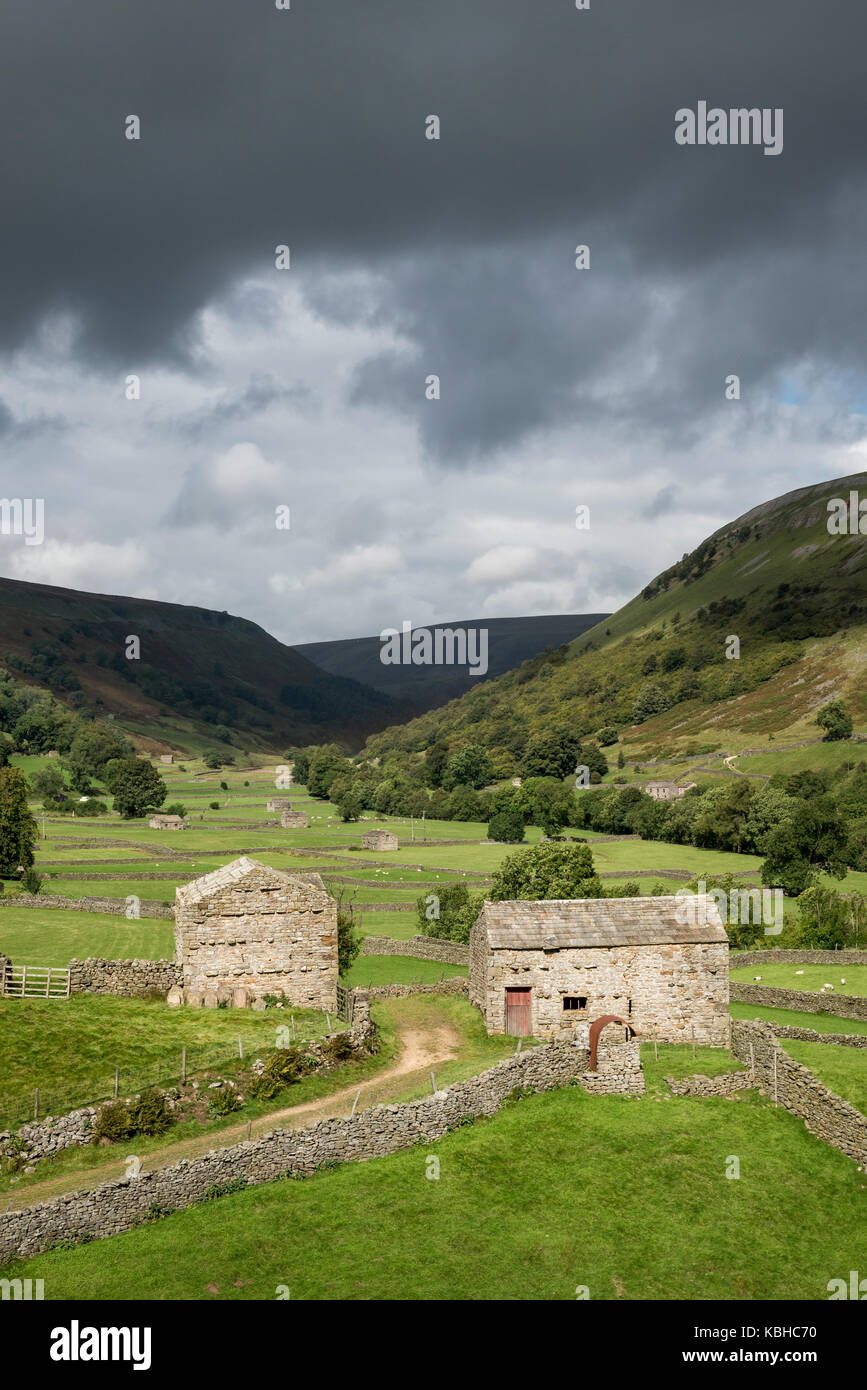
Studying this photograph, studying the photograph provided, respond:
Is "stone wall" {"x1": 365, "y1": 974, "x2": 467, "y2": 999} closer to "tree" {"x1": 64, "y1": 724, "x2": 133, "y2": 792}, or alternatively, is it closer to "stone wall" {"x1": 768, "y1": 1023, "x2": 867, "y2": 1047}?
"stone wall" {"x1": 768, "y1": 1023, "x2": 867, "y2": 1047}

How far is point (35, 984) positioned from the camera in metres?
32.2

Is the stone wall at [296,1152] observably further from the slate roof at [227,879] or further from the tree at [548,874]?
the tree at [548,874]

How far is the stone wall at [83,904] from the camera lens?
6975 centimetres

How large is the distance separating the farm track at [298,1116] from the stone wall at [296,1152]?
1.70 feet

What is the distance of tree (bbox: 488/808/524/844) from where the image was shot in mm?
132125

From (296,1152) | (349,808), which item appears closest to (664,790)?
(349,808)

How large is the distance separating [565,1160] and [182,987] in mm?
15880

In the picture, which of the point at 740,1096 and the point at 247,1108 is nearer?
the point at 247,1108

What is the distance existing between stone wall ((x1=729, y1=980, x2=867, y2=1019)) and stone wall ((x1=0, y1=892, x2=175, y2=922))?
41360 millimetres

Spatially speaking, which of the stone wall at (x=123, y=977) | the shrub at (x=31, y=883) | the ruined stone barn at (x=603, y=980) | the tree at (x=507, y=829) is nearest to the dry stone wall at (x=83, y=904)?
the shrub at (x=31, y=883)

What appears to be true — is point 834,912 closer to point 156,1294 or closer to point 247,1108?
point 247,1108
